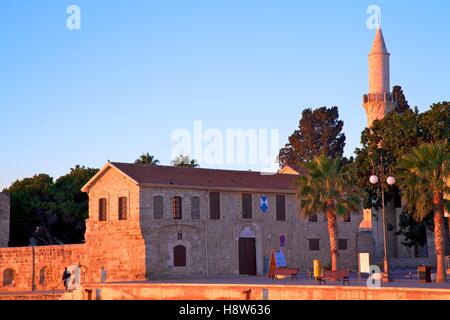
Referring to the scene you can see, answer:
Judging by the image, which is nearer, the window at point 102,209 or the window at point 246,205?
the window at point 102,209

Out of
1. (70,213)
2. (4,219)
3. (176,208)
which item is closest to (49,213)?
(70,213)

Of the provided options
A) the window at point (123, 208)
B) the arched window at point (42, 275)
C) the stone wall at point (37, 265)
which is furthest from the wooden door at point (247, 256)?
the arched window at point (42, 275)

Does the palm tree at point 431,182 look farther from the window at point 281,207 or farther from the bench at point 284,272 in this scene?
the window at point 281,207

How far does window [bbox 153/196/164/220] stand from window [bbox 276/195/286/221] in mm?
8949

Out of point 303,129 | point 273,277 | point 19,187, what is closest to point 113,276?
point 273,277

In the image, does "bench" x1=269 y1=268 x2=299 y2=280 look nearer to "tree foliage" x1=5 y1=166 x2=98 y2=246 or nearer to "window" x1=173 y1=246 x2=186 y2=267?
"window" x1=173 y1=246 x2=186 y2=267

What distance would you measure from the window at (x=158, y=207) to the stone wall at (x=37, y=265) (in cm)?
606

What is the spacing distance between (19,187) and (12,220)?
10.3 meters

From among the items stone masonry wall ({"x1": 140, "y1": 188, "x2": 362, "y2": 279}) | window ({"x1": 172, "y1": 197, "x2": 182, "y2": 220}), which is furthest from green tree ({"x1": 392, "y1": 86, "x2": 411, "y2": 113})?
window ({"x1": 172, "y1": 197, "x2": 182, "y2": 220})

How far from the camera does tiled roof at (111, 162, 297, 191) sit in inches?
1953

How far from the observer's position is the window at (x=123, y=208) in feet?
162
